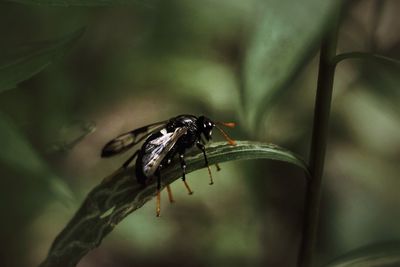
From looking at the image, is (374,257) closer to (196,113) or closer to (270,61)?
(270,61)

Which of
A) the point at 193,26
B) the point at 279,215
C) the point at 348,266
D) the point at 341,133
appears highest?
the point at 193,26

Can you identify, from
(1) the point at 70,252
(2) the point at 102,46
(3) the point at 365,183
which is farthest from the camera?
(2) the point at 102,46

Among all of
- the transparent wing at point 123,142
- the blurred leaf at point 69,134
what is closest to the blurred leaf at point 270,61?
the transparent wing at point 123,142

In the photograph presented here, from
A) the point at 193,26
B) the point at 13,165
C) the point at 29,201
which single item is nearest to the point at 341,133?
the point at 193,26

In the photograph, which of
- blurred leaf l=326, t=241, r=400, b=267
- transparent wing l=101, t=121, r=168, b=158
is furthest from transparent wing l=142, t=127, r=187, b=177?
blurred leaf l=326, t=241, r=400, b=267

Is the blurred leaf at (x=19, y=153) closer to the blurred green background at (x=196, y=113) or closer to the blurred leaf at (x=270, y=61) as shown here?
the blurred green background at (x=196, y=113)

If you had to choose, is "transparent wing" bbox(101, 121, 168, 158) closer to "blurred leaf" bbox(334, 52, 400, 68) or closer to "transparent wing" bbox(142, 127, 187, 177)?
"transparent wing" bbox(142, 127, 187, 177)

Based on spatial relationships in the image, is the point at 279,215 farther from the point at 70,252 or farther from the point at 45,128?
the point at 70,252
